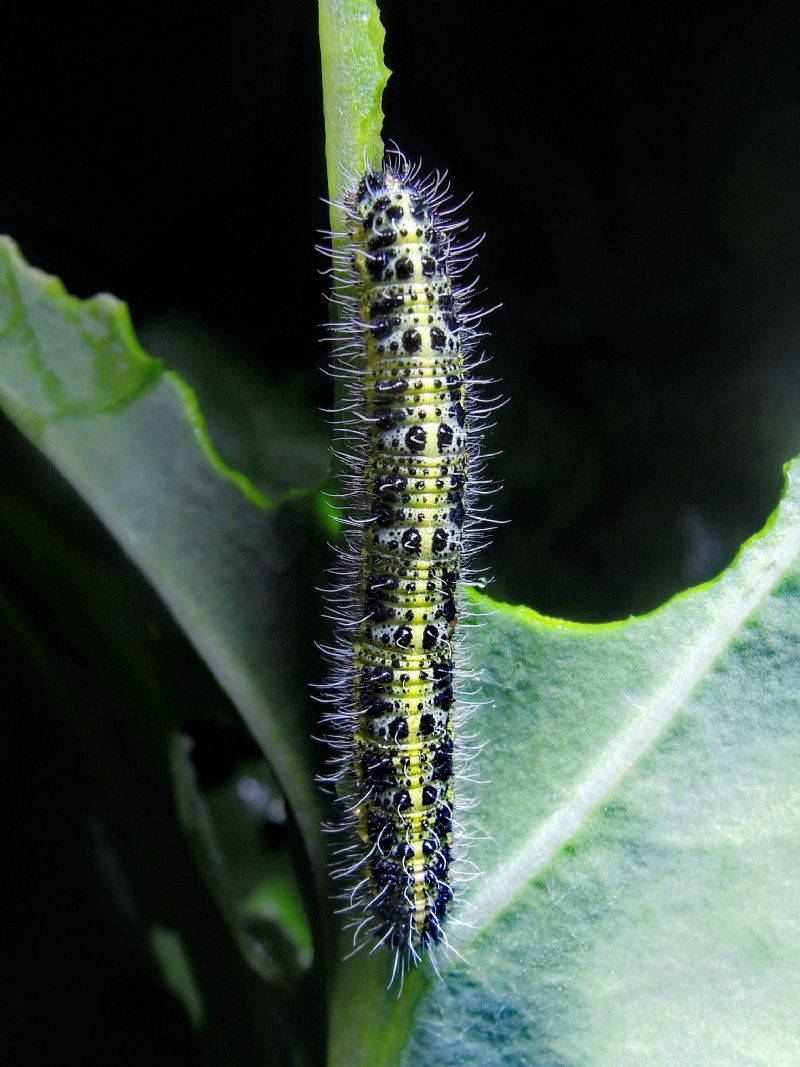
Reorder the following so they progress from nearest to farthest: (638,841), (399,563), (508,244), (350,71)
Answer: (350,71) < (638,841) < (399,563) < (508,244)

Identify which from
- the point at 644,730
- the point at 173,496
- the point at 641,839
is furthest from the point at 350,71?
the point at 641,839

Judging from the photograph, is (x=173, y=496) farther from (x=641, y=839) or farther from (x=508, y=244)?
(x=508, y=244)

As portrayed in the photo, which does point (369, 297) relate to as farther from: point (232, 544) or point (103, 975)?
point (103, 975)

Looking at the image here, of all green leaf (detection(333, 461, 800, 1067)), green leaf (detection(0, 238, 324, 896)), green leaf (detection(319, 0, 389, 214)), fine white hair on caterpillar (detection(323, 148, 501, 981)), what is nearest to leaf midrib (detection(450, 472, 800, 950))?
green leaf (detection(333, 461, 800, 1067))

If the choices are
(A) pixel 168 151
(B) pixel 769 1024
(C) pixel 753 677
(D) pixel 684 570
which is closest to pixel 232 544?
(C) pixel 753 677

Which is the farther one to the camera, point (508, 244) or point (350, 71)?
point (508, 244)

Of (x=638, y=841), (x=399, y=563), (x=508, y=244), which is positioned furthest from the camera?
(x=508, y=244)

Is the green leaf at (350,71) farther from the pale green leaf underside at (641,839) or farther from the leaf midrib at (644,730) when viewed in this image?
the leaf midrib at (644,730)
